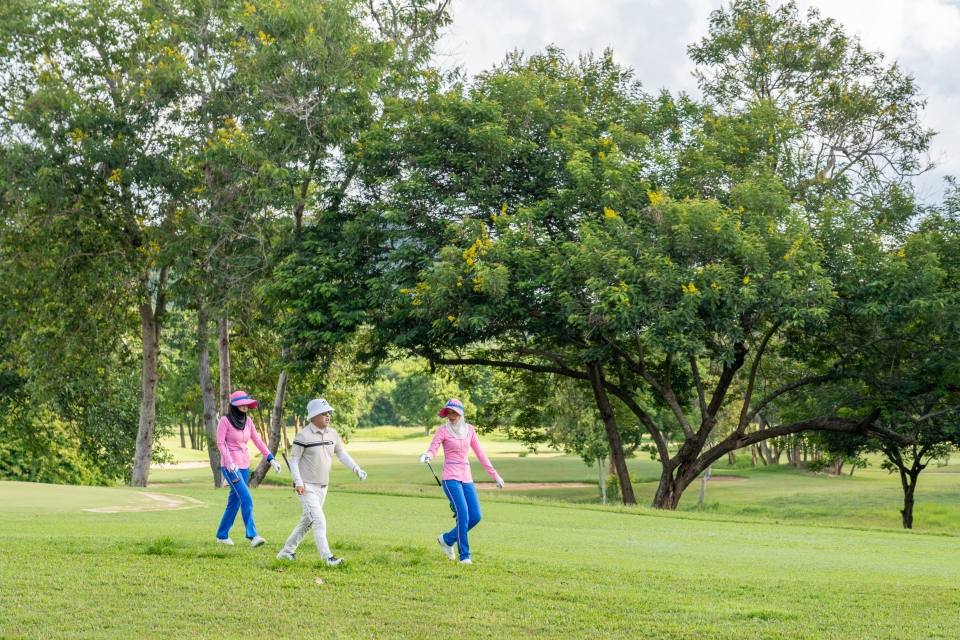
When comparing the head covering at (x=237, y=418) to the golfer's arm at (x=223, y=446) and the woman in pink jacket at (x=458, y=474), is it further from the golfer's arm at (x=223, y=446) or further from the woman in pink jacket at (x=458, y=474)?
the woman in pink jacket at (x=458, y=474)

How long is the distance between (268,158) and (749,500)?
3065cm

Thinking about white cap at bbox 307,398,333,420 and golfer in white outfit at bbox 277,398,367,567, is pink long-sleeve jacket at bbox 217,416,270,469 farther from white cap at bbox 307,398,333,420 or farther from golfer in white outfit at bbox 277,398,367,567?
white cap at bbox 307,398,333,420

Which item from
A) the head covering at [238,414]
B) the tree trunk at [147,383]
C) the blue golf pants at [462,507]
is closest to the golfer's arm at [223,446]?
the head covering at [238,414]

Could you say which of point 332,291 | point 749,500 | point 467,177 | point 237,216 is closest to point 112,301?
point 237,216

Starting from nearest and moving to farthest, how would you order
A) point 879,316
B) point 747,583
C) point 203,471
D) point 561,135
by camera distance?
point 747,583, point 879,316, point 561,135, point 203,471

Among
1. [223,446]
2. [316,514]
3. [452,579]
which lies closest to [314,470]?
[316,514]

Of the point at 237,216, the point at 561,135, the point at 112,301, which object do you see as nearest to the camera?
the point at 561,135

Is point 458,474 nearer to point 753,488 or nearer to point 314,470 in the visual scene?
point 314,470

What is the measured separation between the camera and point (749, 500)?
45469 millimetres

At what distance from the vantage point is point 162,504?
63.2ft

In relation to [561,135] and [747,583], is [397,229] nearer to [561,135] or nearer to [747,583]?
[561,135]

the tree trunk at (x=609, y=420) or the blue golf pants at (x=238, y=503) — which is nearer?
the blue golf pants at (x=238, y=503)

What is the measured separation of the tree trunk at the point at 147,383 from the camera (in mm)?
32969

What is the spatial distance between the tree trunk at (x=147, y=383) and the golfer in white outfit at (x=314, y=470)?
2442 centimetres
